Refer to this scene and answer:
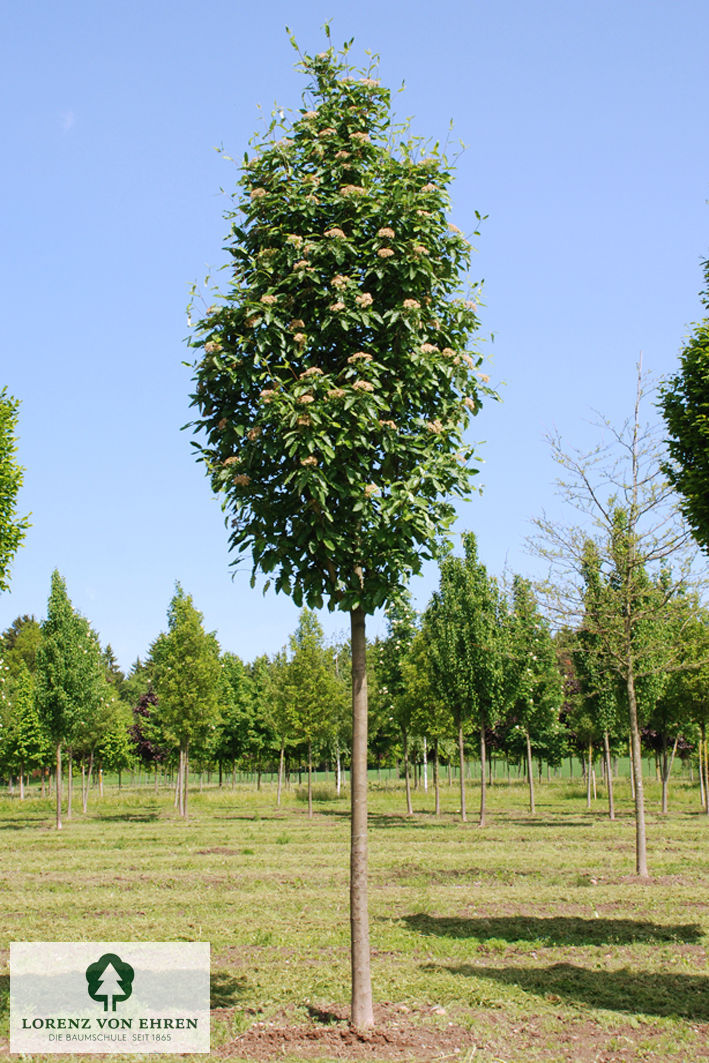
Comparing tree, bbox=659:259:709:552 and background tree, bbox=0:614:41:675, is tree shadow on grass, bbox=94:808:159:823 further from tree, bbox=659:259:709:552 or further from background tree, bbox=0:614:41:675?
background tree, bbox=0:614:41:675

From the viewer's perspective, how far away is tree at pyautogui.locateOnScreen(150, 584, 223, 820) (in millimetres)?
32938

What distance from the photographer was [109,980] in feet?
28.0

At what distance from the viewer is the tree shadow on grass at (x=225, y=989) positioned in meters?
8.12

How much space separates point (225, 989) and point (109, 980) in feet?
3.95

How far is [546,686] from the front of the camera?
1312 inches

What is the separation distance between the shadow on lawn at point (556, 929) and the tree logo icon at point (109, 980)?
4131 mm

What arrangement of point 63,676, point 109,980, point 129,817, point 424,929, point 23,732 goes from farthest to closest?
point 23,732 < point 129,817 < point 63,676 < point 424,929 < point 109,980

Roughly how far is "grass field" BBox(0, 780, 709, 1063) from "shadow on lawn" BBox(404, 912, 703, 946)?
0.14 feet

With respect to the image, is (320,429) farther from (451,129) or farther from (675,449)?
(675,449)

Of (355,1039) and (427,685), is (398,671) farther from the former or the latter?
(355,1039)

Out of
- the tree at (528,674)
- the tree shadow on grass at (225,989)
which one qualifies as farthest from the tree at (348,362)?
the tree at (528,674)

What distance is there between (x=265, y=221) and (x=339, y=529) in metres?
3.00

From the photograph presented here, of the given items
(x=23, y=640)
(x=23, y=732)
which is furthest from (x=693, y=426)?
(x=23, y=640)

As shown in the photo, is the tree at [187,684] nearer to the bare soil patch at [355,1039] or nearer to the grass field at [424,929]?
the grass field at [424,929]
